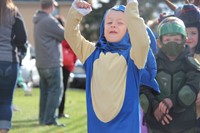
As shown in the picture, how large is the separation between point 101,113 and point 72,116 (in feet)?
20.0

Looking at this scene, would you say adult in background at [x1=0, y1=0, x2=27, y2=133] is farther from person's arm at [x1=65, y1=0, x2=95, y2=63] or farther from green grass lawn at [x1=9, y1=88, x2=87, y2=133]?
person's arm at [x1=65, y1=0, x2=95, y2=63]

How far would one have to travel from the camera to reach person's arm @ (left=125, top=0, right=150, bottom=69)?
3.18 meters

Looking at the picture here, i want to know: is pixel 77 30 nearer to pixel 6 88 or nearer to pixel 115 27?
pixel 115 27

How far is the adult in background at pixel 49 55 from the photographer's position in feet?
26.3

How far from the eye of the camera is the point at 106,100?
342 cm

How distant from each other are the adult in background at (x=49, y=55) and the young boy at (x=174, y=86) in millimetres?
4224

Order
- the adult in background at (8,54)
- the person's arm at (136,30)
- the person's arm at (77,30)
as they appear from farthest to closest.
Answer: the adult in background at (8,54) → the person's arm at (77,30) → the person's arm at (136,30)

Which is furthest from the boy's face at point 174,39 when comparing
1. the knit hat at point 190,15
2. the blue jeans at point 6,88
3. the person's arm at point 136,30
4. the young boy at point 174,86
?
the blue jeans at point 6,88

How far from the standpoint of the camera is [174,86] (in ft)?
12.6

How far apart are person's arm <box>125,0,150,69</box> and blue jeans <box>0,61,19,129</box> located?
8.46 feet

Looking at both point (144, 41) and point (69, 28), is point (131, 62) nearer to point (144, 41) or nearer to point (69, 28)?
point (144, 41)

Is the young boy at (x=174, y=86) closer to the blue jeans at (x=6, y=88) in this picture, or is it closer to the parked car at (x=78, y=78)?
the blue jeans at (x=6, y=88)

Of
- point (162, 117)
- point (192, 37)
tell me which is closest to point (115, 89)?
point (162, 117)

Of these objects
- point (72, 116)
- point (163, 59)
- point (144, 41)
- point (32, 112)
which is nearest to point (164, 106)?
point (163, 59)
